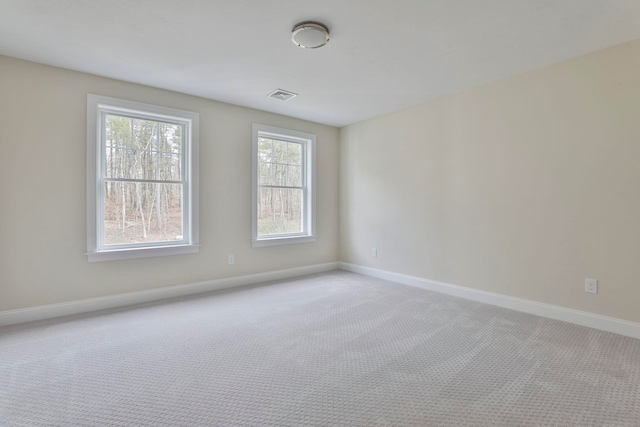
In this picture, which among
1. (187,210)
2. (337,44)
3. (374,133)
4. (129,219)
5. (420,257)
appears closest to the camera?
(337,44)

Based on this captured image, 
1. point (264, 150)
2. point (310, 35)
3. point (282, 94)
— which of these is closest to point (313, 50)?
point (310, 35)

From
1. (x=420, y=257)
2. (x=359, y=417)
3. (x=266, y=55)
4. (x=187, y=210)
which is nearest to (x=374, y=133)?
(x=420, y=257)

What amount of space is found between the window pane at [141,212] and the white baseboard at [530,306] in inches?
121

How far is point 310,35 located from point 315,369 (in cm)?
247

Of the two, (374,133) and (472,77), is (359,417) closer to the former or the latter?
(472,77)

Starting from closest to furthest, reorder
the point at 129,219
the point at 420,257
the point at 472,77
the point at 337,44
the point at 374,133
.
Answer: the point at 337,44
the point at 472,77
the point at 129,219
the point at 420,257
the point at 374,133

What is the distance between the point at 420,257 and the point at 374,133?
202 cm

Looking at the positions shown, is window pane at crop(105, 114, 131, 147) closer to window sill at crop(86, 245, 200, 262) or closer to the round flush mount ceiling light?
window sill at crop(86, 245, 200, 262)

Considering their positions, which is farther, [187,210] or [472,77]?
[187,210]

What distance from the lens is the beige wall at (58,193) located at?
9.26 ft

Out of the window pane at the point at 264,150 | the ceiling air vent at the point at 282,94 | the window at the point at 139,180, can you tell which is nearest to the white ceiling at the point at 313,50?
the ceiling air vent at the point at 282,94

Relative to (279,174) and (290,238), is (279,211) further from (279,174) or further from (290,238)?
(279,174)

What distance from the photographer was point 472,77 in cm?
328

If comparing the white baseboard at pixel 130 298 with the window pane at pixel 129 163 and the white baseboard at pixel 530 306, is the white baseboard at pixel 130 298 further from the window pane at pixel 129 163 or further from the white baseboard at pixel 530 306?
the white baseboard at pixel 530 306
